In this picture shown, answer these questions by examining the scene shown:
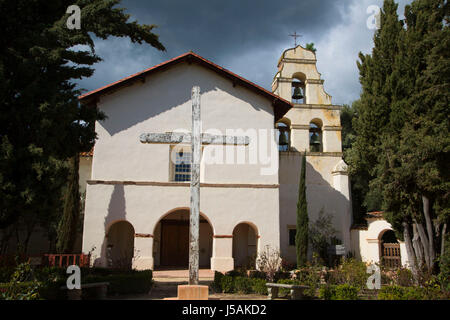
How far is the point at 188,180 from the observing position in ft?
55.7

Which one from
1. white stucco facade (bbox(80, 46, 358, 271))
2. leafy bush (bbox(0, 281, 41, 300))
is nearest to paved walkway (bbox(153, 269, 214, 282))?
white stucco facade (bbox(80, 46, 358, 271))

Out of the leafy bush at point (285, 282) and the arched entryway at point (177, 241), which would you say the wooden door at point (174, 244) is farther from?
the leafy bush at point (285, 282)

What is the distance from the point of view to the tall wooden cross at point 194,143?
26.5 feet

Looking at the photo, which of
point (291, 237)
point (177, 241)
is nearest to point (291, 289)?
point (291, 237)

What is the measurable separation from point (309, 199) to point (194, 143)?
12.9 metres

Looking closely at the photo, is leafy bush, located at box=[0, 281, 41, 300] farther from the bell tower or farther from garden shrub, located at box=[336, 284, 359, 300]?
the bell tower

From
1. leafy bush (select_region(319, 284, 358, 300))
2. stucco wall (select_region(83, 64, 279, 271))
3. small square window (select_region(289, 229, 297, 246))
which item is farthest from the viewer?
small square window (select_region(289, 229, 297, 246))

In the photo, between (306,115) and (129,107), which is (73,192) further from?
(306,115)

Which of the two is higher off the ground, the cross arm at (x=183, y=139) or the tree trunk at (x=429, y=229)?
the cross arm at (x=183, y=139)

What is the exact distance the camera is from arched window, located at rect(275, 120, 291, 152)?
20.6 metres

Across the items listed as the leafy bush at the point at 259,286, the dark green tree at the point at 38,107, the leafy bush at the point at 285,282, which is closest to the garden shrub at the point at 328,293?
the leafy bush at the point at 285,282

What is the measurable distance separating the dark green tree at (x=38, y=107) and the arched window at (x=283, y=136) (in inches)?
456

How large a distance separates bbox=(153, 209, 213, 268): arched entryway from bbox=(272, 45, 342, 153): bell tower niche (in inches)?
272

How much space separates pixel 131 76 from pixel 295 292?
467 inches
